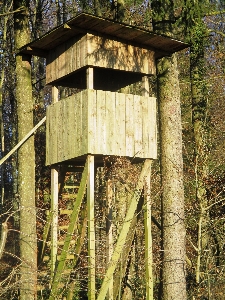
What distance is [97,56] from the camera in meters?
10.8

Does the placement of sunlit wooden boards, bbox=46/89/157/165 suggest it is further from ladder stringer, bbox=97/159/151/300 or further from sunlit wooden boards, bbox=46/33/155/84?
sunlit wooden boards, bbox=46/33/155/84

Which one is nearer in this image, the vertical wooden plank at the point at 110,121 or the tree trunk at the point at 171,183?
the vertical wooden plank at the point at 110,121

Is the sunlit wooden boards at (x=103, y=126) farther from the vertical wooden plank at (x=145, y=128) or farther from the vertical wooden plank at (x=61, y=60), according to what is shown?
the vertical wooden plank at (x=61, y=60)

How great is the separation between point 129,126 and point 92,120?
0.85m

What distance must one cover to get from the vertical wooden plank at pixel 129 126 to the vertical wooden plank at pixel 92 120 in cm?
73

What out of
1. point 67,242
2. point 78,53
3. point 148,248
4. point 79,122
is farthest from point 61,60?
point 148,248

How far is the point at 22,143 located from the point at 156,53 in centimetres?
333

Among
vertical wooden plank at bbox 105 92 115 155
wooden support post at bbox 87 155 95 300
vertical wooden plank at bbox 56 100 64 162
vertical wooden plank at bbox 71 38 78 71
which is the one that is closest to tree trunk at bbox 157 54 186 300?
vertical wooden plank at bbox 105 92 115 155

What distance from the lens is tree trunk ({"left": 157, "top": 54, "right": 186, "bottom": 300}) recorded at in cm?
1055

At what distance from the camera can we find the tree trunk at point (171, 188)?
34.6 ft

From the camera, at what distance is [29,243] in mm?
11539

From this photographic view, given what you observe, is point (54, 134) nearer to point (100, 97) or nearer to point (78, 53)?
point (100, 97)

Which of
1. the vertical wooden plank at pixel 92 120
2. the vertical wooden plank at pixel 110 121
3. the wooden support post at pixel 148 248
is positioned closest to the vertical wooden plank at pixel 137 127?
the vertical wooden plank at pixel 110 121

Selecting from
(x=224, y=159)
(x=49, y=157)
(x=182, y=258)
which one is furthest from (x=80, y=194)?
(x=224, y=159)
